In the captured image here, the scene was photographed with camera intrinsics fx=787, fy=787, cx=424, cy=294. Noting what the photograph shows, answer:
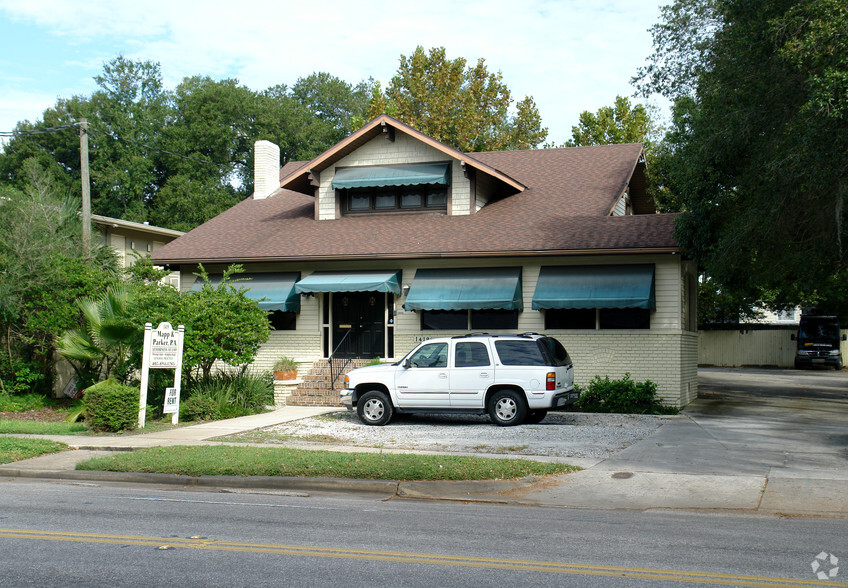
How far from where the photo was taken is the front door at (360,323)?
21.3 metres

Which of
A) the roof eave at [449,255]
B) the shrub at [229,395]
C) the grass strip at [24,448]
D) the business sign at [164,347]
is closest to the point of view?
the grass strip at [24,448]

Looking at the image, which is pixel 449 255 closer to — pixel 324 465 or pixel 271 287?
pixel 271 287

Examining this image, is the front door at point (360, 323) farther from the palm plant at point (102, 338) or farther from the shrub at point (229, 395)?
the palm plant at point (102, 338)

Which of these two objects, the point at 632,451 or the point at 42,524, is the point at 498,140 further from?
the point at 42,524

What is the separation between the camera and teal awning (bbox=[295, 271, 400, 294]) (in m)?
19.8

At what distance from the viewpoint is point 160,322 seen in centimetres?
1719

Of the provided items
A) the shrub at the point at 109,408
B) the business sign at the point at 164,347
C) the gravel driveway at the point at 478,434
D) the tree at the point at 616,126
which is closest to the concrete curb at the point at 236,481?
the gravel driveway at the point at 478,434

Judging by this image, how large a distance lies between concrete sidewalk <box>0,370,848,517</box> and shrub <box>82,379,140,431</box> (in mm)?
575

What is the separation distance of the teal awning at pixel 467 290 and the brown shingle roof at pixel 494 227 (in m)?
0.70

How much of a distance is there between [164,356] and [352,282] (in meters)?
5.44

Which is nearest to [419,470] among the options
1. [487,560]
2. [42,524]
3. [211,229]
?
[487,560]

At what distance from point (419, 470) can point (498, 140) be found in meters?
31.2

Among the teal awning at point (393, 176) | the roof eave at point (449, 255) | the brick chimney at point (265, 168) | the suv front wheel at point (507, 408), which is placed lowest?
the suv front wheel at point (507, 408)

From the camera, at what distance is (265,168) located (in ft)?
89.1
